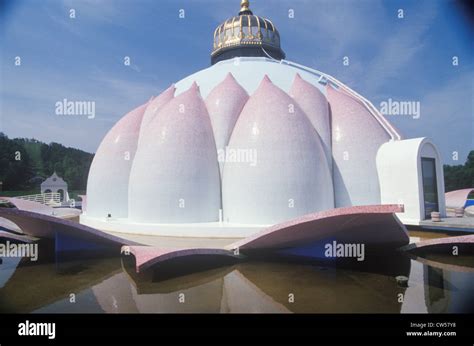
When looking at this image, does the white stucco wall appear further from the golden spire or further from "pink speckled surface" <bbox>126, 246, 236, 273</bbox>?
the golden spire

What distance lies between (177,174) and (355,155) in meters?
7.76

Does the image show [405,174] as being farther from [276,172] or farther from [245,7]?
[245,7]

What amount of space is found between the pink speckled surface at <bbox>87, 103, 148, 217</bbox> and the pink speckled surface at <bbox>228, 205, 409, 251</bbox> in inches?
332

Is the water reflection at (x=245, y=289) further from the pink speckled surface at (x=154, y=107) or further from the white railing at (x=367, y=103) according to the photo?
the pink speckled surface at (x=154, y=107)

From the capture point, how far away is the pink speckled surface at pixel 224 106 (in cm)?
1398

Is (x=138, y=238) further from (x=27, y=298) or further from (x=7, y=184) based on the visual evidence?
(x=7, y=184)

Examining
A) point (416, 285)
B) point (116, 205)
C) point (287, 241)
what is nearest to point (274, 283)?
point (287, 241)

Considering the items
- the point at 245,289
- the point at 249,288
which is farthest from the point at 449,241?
the point at 245,289

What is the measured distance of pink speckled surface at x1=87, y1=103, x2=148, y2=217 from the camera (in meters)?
15.5

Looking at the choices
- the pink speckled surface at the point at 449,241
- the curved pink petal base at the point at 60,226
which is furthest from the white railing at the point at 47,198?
the pink speckled surface at the point at 449,241

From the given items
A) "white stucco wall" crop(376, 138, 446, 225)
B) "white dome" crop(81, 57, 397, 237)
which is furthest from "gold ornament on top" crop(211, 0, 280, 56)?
"white stucco wall" crop(376, 138, 446, 225)

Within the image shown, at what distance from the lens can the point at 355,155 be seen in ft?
45.8

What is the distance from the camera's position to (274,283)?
7.67 metres

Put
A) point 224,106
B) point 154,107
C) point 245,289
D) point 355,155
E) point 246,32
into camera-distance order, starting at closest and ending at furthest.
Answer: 1. point 245,289
2. point 355,155
3. point 224,106
4. point 154,107
5. point 246,32
